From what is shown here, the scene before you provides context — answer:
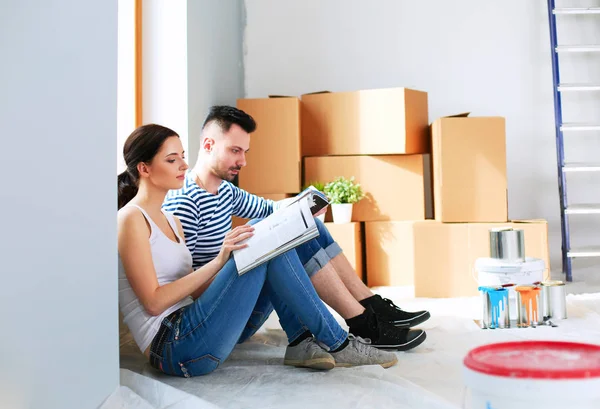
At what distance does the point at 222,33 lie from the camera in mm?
3172

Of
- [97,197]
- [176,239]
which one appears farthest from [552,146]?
[97,197]

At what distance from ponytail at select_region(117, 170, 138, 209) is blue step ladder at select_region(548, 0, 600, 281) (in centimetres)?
235

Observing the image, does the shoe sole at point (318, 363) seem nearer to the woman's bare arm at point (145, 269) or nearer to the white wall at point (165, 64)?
the woman's bare arm at point (145, 269)

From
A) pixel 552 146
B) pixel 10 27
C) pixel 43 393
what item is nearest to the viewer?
pixel 10 27

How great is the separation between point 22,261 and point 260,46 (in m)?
2.96

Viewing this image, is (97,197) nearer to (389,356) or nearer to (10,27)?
(10,27)

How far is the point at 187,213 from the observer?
5.80 ft

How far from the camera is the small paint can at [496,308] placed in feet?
6.62

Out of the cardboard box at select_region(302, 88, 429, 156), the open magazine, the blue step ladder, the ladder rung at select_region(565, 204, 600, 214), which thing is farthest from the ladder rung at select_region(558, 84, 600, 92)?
the open magazine

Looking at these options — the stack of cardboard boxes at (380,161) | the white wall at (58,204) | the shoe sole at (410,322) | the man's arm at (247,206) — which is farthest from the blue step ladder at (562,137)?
the white wall at (58,204)

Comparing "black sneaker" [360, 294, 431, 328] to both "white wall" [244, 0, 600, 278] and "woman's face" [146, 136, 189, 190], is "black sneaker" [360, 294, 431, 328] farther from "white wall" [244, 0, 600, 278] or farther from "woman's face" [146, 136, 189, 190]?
"white wall" [244, 0, 600, 278]

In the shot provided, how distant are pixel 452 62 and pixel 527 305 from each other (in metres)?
1.95

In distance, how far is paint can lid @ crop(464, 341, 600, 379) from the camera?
1.63 ft

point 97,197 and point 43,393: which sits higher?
point 97,197
